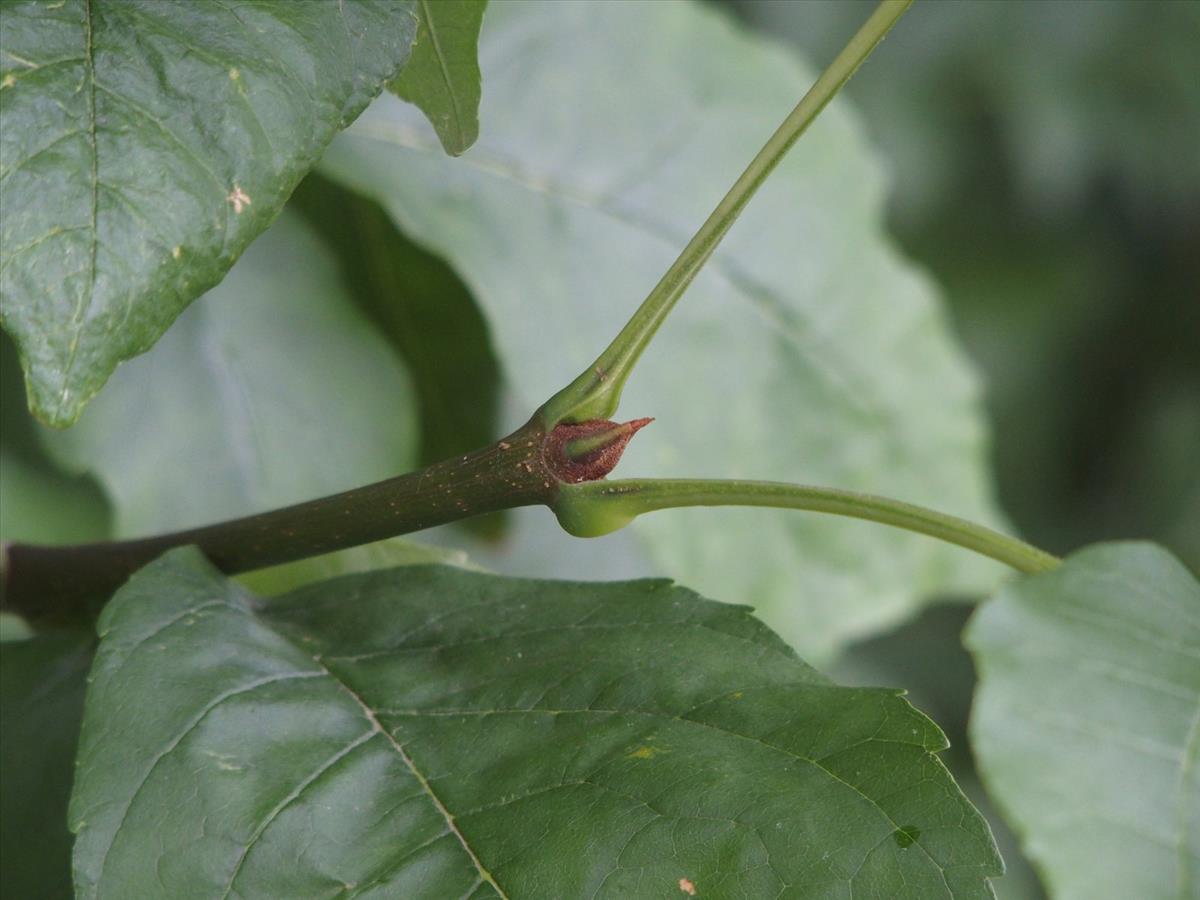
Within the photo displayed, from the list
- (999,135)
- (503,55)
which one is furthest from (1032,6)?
(503,55)

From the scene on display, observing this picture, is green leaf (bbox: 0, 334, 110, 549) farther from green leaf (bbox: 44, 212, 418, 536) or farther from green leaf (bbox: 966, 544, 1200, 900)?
green leaf (bbox: 966, 544, 1200, 900)

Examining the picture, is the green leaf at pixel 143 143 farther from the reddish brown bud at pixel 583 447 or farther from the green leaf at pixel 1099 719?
the green leaf at pixel 1099 719

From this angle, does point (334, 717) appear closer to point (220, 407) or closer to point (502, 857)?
point (502, 857)

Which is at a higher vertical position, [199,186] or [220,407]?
[199,186]

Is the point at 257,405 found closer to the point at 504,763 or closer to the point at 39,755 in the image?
the point at 39,755

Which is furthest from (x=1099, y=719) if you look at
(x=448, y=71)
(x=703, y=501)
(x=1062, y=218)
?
(x=1062, y=218)

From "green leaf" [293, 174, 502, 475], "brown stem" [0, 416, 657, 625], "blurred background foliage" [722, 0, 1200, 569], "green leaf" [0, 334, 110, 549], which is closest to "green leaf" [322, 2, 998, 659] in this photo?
"green leaf" [293, 174, 502, 475]
